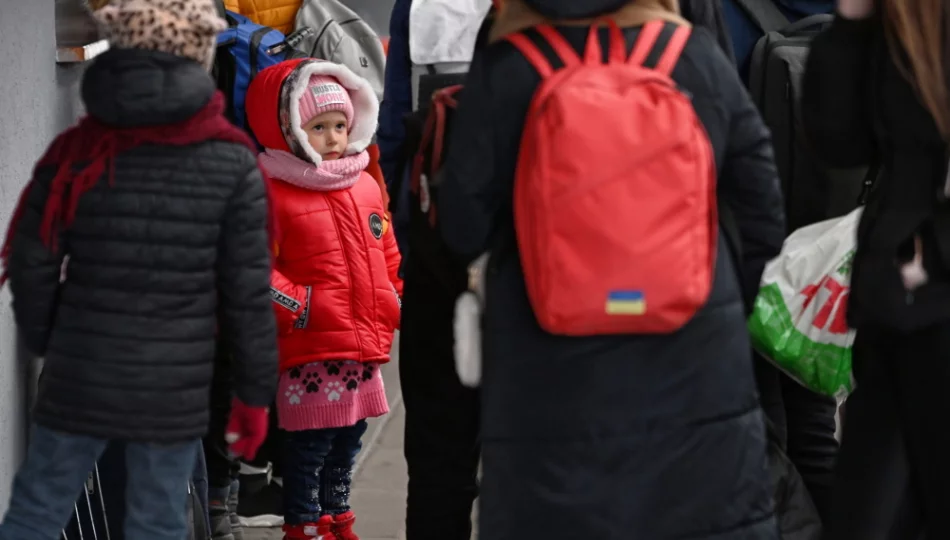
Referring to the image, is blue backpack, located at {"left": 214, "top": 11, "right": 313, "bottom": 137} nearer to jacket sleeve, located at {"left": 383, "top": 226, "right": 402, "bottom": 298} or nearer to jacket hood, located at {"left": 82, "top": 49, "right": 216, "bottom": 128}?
jacket sleeve, located at {"left": 383, "top": 226, "right": 402, "bottom": 298}

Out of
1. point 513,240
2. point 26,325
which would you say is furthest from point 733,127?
point 26,325

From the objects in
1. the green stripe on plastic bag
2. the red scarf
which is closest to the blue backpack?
the red scarf

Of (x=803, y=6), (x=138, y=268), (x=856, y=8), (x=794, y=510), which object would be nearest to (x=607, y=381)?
(x=856, y=8)

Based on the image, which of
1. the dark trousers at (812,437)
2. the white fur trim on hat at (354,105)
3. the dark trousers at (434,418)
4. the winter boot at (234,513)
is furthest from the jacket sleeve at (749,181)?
the winter boot at (234,513)

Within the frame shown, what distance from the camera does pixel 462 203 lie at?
10.8 feet

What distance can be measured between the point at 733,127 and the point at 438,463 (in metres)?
1.34

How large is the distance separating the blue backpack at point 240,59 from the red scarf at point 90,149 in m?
1.96

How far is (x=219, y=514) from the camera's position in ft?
17.7

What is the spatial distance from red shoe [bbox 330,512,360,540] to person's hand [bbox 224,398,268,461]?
1.43m

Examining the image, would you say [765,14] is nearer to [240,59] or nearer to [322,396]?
[322,396]

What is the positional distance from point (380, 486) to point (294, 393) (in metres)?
1.14

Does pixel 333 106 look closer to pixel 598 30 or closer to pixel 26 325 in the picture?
pixel 26 325

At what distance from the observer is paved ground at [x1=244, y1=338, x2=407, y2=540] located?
5.70 meters

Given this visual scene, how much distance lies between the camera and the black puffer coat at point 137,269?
3701 mm
